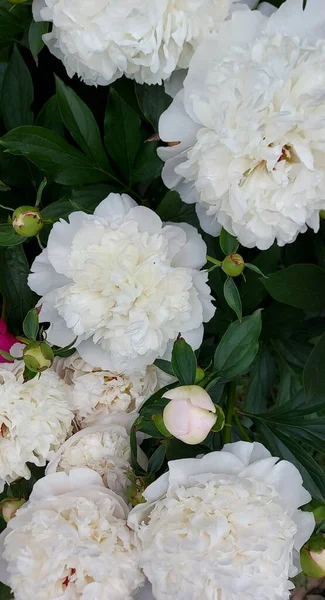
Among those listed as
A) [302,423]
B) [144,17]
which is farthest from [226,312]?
[144,17]

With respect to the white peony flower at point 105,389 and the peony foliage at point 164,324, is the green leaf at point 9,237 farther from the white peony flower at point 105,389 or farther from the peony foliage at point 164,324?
the white peony flower at point 105,389

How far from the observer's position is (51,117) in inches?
31.0

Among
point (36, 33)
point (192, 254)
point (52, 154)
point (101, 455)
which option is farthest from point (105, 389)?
point (36, 33)

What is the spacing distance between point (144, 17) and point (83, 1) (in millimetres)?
57

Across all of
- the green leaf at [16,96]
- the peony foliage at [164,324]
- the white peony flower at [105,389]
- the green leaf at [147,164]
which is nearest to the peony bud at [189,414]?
→ the peony foliage at [164,324]

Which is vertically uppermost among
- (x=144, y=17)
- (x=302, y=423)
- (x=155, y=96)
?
(x=144, y=17)

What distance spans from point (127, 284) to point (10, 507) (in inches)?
10.4

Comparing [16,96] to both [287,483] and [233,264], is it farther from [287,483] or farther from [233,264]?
[287,483]

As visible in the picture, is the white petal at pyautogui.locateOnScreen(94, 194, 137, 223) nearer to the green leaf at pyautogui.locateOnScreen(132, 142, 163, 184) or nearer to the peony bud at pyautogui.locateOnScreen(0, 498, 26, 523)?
the green leaf at pyautogui.locateOnScreen(132, 142, 163, 184)

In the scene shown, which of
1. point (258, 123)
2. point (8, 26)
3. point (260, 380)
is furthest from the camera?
point (260, 380)

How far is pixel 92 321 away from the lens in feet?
1.98

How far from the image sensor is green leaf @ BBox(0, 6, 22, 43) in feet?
2.39

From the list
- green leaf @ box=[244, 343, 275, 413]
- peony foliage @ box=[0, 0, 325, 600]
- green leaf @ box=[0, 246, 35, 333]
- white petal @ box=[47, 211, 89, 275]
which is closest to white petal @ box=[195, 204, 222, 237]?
peony foliage @ box=[0, 0, 325, 600]

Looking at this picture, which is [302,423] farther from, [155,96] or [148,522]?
[155,96]
